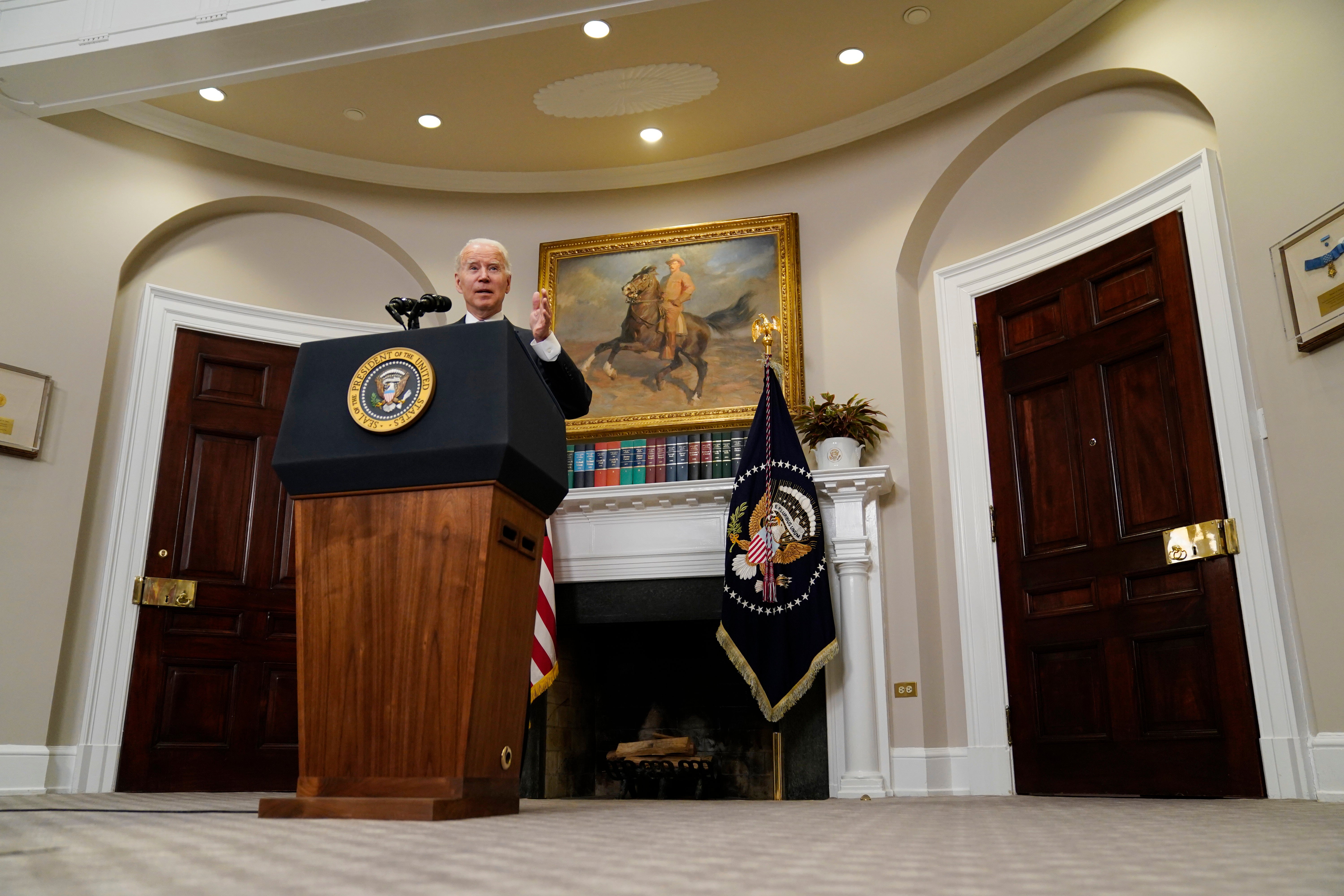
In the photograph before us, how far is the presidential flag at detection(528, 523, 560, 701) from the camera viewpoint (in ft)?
15.2

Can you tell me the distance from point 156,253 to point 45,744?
2676 millimetres

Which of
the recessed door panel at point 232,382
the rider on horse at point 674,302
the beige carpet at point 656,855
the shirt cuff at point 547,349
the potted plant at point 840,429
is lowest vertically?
the beige carpet at point 656,855

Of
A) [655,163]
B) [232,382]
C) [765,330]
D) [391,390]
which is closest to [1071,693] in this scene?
[765,330]

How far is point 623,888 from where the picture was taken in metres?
1.03

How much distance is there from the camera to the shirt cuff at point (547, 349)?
258 centimetres

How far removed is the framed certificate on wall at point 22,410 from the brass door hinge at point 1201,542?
207 inches

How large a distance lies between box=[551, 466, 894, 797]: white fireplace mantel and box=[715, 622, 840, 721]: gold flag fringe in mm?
199

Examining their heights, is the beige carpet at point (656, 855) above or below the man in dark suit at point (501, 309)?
below

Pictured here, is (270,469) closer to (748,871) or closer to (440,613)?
(440,613)

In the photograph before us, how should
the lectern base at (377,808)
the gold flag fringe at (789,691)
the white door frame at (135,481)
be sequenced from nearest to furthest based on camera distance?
the lectern base at (377,808) < the gold flag fringe at (789,691) < the white door frame at (135,481)

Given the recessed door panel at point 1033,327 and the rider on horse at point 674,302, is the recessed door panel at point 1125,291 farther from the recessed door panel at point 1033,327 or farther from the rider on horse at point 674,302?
the rider on horse at point 674,302

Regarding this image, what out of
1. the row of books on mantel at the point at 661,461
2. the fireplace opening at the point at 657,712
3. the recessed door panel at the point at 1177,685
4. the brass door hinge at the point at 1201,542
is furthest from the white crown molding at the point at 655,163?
the recessed door panel at the point at 1177,685

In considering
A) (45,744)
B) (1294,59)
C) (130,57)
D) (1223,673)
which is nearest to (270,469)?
(45,744)

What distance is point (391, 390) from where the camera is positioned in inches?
88.6
